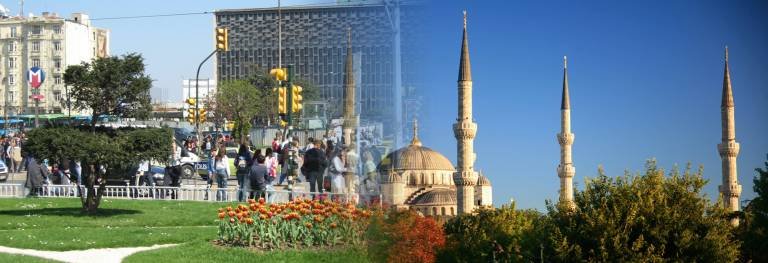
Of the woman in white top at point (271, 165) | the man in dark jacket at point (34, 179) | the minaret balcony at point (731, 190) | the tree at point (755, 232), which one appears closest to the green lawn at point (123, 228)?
the man in dark jacket at point (34, 179)

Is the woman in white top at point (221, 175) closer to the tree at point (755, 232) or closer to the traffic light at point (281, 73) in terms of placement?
the traffic light at point (281, 73)

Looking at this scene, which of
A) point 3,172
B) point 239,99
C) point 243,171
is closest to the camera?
point 243,171

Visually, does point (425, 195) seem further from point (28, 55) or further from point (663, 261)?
point (28, 55)

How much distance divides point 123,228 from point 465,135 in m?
6.69

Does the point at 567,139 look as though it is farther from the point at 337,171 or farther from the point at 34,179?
the point at 337,171

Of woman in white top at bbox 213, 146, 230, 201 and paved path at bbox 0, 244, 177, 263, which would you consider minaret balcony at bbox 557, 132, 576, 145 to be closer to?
woman in white top at bbox 213, 146, 230, 201

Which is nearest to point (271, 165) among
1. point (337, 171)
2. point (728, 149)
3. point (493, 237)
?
point (728, 149)

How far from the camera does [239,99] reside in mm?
44156

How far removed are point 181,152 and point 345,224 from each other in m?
21.0

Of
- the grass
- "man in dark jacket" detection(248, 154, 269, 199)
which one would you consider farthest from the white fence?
the grass

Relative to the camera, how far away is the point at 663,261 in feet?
18.4

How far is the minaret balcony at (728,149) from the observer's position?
745 inches

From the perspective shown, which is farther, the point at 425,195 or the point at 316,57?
the point at 425,195

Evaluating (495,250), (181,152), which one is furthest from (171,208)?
(495,250)
